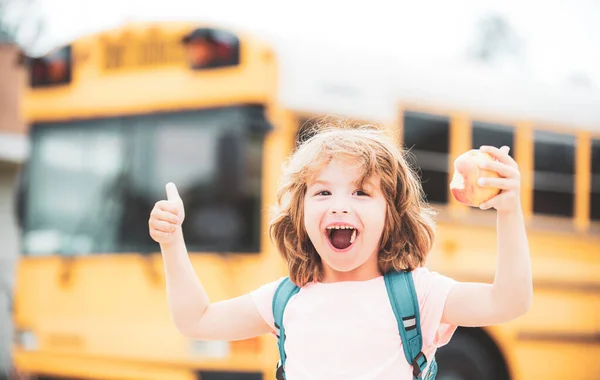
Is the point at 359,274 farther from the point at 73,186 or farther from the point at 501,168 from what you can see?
the point at 73,186

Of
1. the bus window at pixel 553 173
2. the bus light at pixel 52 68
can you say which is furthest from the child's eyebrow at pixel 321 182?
the bus window at pixel 553 173

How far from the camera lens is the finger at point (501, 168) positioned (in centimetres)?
158

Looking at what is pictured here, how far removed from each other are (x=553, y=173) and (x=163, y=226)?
439 cm

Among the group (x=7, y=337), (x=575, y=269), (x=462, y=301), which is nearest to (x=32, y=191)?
(x=575, y=269)

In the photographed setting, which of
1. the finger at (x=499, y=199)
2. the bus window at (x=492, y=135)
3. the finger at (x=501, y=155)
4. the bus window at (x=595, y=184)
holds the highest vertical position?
the bus window at (x=492, y=135)

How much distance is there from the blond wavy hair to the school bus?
2460 mm

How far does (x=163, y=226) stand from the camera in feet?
5.87

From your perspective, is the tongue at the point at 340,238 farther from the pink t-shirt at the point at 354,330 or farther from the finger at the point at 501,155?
the finger at the point at 501,155

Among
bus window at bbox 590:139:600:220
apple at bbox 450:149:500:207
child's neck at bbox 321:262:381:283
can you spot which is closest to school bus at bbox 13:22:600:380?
bus window at bbox 590:139:600:220

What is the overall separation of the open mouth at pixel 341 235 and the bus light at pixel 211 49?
295cm

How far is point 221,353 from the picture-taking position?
445 centimetres

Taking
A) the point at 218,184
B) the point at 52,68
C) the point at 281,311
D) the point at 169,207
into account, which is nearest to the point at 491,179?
the point at 281,311

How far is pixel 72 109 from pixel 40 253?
2.91 feet

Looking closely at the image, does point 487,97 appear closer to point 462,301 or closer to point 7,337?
point 462,301
